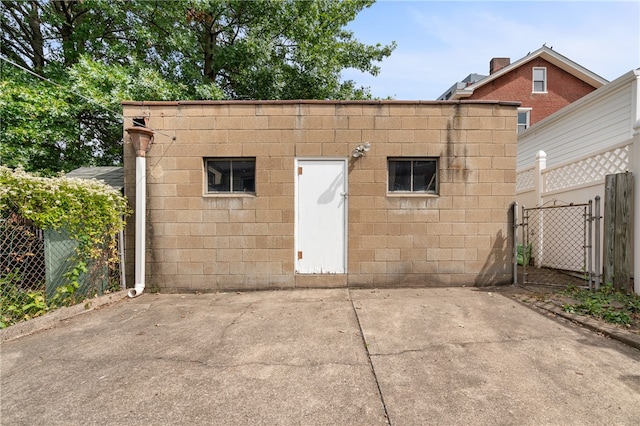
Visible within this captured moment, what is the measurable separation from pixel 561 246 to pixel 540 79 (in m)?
13.7

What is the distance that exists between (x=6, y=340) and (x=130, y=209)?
2.33m

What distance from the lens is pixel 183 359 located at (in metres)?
2.67

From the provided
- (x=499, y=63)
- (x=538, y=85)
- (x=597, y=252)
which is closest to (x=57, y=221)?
(x=597, y=252)

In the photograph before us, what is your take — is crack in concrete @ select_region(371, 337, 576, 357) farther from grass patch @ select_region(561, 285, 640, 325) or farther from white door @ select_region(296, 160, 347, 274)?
white door @ select_region(296, 160, 347, 274)

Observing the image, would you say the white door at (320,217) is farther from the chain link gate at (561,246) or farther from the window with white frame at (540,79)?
the window with white frame at (540,79)

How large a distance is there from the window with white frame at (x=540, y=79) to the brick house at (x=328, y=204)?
44.8 feet

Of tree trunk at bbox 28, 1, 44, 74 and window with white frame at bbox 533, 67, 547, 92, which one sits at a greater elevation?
window with white frame at bbox 533, 67, 547, 92

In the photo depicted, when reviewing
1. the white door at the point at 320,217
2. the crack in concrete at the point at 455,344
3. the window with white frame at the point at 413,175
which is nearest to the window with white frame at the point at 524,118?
the window with white frame at the point at 413,175

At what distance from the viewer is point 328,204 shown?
496 centimetres

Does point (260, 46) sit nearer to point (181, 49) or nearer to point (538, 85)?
point (181, 49)

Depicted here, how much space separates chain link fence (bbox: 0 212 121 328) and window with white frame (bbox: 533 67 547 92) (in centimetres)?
1939

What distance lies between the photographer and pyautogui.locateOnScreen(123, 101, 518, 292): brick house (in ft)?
16.2

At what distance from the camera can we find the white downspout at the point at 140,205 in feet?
15.5

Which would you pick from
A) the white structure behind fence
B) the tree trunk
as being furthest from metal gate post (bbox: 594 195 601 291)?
the tree trunk
